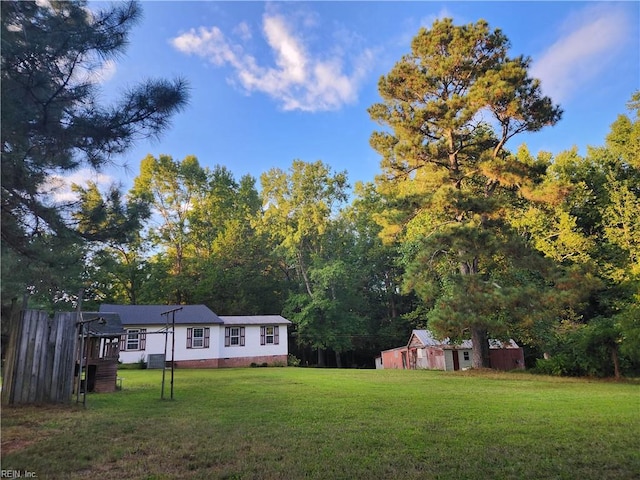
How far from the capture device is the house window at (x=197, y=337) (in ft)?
77.8

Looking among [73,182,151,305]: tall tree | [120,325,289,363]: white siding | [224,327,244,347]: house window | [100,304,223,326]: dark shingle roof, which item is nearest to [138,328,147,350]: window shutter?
[120,325,289,363]: white siding

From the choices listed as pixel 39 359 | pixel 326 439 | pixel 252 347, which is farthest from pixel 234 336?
pixel 326 439

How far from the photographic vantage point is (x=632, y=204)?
65.7 feet

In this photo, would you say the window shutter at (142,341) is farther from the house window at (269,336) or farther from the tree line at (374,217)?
the house window at (269,336)

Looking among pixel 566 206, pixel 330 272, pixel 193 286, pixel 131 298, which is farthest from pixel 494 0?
pixel 131 298

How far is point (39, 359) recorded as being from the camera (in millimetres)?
7578

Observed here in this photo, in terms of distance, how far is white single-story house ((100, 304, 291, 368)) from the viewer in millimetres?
22484

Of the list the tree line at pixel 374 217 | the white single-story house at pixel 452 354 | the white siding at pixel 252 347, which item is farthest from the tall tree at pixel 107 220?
the white single-story house at pixel 452 354

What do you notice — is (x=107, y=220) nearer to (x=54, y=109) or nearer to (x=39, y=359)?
(x=54, y=109)

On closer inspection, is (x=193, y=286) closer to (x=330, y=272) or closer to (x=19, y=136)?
(x=330, y=272)

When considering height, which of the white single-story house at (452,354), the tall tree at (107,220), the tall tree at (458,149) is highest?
the tall tree at (458,149)

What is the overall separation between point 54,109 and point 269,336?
74.6 ft

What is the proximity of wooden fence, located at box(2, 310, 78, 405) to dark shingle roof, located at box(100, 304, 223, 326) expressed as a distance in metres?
14.5

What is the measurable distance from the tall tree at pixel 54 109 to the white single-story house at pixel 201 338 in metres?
17.4
